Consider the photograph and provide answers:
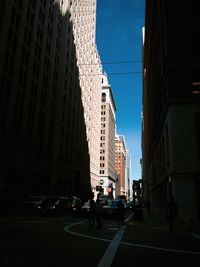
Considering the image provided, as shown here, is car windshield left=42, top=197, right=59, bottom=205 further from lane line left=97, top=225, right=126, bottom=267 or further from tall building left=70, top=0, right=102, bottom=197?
tall building left=70, top=0, right=102, bottom=197

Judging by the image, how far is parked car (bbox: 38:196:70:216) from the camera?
27.1m

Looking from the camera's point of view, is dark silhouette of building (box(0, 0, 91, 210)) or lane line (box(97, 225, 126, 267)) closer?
lane line (box(97, 225, 126, 267))

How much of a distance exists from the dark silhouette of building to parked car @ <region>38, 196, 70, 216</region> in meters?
5.00

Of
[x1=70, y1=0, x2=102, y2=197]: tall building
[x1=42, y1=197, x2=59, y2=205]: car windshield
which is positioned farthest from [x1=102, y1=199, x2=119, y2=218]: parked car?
[x1=70, y1=0, x2=102, y2=197]: tall building

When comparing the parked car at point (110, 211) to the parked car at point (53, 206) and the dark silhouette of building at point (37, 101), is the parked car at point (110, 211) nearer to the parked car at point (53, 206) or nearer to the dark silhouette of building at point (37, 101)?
the parked car at point (53, 206)

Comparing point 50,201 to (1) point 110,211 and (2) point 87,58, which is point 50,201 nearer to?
(1) point 110,211

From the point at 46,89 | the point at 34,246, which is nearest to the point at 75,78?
the point at 46,89

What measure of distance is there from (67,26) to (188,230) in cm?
5442

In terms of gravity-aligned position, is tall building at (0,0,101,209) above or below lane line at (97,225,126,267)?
above

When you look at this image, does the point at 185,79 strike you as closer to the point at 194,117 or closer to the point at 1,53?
the point at 194,117

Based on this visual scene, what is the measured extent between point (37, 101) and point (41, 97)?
301cm

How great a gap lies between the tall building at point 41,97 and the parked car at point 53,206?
4366 millimetres

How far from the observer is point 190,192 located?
73.7ft

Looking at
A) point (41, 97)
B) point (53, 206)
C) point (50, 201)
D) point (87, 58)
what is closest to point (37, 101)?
point (41, 97)
